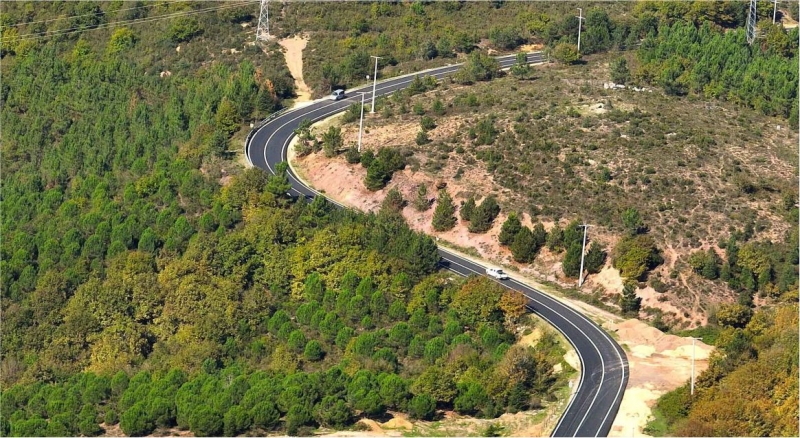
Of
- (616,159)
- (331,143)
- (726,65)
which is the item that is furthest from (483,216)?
(726,65)

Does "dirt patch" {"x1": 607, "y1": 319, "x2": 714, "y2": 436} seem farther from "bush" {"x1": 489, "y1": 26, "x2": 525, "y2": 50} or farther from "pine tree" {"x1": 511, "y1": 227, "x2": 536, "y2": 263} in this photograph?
"bush" {"x1": 489, "y1": 26, "x2": 525, "y2": 50}

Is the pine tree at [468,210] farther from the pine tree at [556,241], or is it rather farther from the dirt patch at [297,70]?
the dirt patch at [297,70]

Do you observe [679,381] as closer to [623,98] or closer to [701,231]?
[701,231]

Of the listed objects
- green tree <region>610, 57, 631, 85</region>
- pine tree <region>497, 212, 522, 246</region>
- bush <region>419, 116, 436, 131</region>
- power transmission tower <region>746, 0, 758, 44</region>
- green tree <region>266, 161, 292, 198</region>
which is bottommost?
pine tree <region>497, 212, 522, 246</region>

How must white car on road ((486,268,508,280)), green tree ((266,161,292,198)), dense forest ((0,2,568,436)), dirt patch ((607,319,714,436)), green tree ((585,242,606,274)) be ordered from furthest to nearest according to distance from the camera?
green tree ((266,161,292,198)) → white car on road ((486,268,508,280)) → green tree ((585,242,606,274)) → dense forest ((0,2,568,436)) → dirt patch ((607,319,714,436))

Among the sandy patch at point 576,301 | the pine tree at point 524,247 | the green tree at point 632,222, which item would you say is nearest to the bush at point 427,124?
the sandy patch at point 576,301

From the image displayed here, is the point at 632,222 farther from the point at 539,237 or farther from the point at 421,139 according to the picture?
the point at 421,139

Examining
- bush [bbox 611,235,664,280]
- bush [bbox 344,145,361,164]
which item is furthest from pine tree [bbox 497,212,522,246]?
bush [bbox 344,145,361,164]
